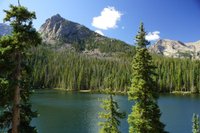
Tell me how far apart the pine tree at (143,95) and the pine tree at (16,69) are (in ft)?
41.6

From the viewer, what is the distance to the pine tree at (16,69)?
1677 centimetres

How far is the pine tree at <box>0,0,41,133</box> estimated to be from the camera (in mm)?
16766

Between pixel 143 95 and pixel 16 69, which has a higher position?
pixel 16 69

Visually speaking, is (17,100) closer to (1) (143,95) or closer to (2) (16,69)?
(2) (16,69)

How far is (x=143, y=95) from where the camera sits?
27984 mm

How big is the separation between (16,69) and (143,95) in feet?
46.8

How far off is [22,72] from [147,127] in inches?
549

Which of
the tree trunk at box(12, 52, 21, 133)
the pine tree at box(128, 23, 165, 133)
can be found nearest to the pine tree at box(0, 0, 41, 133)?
the tree trunk at box(12, 52, 21, 133)

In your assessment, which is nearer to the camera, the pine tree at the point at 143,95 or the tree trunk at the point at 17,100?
the tree trunk at the point at 17,100

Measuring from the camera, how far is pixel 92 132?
62562mm

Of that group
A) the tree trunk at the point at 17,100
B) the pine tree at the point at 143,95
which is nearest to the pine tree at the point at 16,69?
the tree trunk at the point at 17,100

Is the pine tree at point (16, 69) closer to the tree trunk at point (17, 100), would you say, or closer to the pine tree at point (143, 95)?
the tree trunk at point (17, 100)

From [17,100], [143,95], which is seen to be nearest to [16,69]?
[17,100]

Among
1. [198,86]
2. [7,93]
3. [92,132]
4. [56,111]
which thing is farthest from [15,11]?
[198,86]
